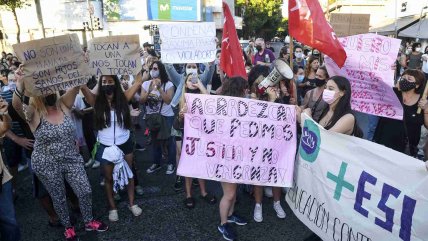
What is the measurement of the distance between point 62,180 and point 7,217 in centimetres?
58

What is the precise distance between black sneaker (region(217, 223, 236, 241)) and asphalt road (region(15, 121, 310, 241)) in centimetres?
10

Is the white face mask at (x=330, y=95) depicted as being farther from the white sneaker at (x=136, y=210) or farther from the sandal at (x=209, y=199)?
the white sneaker at (x=136, y=210)

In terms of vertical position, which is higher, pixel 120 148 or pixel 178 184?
pixel 120 148

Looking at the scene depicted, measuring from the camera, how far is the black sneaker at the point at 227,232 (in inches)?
140

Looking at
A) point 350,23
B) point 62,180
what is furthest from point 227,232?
point 350,23

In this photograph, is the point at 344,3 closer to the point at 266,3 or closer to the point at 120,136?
the point at 266,3

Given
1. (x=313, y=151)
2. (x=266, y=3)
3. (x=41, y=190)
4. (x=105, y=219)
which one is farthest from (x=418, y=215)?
(x=266, y=3)

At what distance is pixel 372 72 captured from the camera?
409cm

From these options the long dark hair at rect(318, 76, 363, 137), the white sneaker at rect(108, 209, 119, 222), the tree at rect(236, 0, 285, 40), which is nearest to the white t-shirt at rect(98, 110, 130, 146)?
the white sneaker at rect(108, 209, 119, 222)

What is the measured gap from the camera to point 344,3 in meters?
42.0

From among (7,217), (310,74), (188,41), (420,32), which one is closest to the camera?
(7,217)

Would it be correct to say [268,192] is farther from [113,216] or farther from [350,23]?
[350,23]

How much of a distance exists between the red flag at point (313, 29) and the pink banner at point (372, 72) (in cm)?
62

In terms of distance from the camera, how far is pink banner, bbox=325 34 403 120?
157 inches
